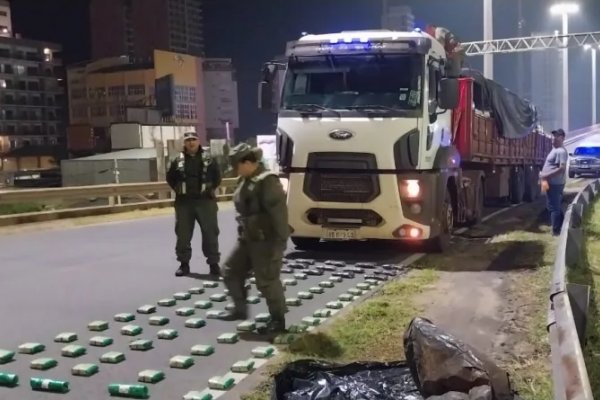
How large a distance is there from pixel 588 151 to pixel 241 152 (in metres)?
28.3

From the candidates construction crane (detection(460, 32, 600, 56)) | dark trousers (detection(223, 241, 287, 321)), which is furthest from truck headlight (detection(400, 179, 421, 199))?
construction crane (detection(460, 32, 600, 56))

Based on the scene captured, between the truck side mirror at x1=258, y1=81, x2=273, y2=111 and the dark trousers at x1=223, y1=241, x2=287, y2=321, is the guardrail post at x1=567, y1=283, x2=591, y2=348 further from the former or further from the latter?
the truck side mirror at x1=258, y1=81, x2=273, y2=111

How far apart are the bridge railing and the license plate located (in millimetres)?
8580

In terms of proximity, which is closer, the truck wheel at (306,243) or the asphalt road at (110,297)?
the asphalt road at (110,297)

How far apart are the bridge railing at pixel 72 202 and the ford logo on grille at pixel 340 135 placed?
8.92 m

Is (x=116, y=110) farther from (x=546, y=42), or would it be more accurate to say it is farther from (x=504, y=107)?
Result: (x=504, y=107)

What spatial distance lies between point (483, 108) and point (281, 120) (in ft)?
19.4

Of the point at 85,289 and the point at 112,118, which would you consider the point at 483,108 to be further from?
the point at 112,118

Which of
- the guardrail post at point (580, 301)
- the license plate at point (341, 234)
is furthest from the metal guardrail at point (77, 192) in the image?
the guardrail post at point (580, 301)

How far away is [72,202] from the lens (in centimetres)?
2169

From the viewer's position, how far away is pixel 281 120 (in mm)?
10000

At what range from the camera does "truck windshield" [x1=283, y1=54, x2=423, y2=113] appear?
9.74 metres

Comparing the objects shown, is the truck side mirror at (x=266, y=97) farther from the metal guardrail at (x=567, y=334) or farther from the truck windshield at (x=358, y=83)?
the metal guardrail at (x=567, y=334)

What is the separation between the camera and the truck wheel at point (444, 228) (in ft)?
35.0
